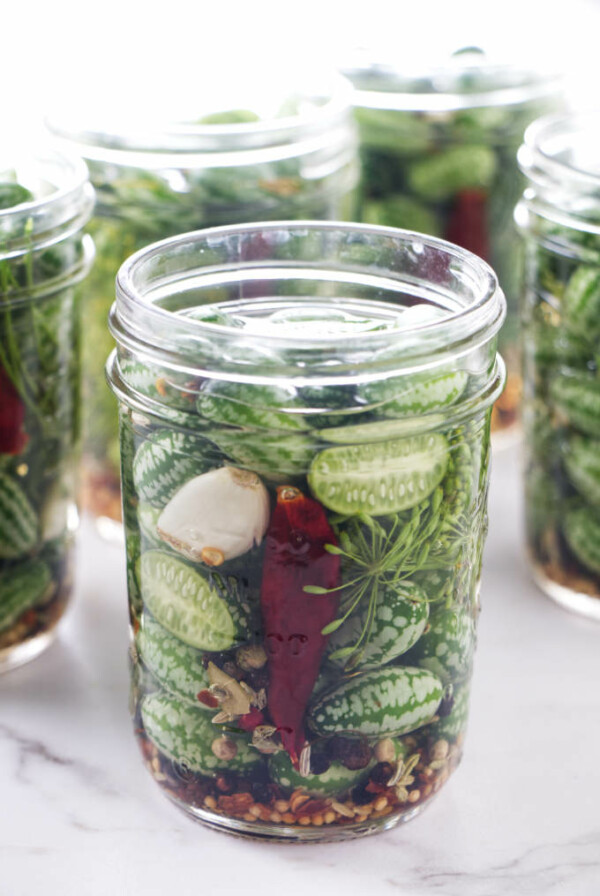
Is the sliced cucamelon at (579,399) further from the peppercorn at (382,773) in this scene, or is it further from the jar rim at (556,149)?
the peppercorn at (382,773)

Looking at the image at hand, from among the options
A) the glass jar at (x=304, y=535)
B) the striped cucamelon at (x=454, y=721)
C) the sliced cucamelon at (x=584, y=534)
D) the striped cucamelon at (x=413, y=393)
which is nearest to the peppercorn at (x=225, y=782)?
the glass jar at (x=304, y=535)

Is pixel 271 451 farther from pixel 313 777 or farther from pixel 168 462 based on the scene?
pixel 313 777

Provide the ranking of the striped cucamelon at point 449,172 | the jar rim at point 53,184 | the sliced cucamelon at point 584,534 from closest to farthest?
the jar rim at point 53,184 < the sliced cucamelon at point 584,534 < the striped cucamelon at point 449,172

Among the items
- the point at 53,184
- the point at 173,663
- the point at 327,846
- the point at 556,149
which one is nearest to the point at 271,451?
the point at 173,663

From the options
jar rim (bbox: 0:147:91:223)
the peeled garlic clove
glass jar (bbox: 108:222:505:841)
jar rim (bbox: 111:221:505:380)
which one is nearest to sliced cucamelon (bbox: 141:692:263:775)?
glass jar (bbox: 108:222:505:841)

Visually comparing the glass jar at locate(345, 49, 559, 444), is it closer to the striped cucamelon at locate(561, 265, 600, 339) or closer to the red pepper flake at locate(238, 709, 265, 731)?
the striped cucamelon at locate(561, 265, 600, 339)

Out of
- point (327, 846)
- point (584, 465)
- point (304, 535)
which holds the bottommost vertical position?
point (327, 846)

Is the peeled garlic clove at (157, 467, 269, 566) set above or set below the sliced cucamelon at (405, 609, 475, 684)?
above
